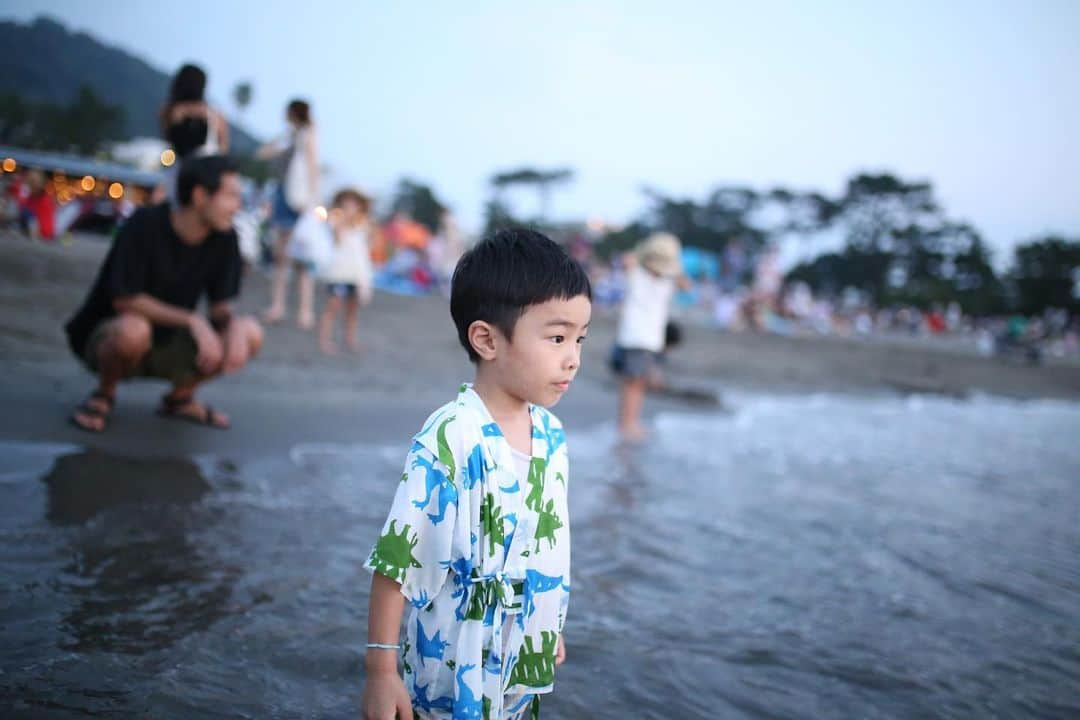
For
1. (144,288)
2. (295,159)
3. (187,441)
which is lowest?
(187,441)

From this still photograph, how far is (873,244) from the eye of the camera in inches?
1746

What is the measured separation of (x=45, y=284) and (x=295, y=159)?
9.04 feet

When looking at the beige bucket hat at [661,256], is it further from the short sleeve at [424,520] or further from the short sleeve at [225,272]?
the short sleeve at [424,520]

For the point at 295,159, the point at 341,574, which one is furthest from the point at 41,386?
the point at 295,159

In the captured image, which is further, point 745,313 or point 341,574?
point 745,313

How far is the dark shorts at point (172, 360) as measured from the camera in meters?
4.03

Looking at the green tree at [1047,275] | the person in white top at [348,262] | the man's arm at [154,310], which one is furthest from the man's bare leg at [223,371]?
the green tree at [1047,275]

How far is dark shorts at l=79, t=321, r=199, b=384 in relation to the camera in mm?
4027

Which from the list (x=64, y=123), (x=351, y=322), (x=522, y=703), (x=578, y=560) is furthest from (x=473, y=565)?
(x=64, y=123)

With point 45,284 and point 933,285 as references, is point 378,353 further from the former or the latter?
point 933,285

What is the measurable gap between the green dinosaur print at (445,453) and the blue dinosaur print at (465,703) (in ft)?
1.23

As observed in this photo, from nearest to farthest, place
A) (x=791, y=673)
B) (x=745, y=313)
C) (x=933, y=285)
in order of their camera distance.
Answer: (x=791, y=673) → (x=745, y=313) → (x=933, y=285)

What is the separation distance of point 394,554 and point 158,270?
3.11 m

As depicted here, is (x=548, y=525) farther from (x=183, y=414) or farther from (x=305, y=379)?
(x=305, y=379)
